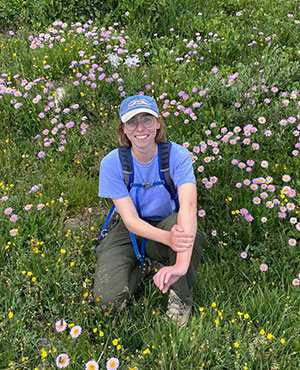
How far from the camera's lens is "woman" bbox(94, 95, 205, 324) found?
2.50 meters

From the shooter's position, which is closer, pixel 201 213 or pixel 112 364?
pixel 112 364

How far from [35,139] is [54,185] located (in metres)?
0.91

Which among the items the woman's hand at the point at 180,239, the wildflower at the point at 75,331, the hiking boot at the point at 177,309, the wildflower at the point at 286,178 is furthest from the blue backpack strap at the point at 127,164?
the wildflower at the point at 286,178

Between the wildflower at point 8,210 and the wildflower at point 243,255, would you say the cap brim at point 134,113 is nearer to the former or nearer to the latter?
the wildflower at point 243,255

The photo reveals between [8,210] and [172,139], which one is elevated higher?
[172,139]

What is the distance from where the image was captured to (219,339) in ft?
7.93

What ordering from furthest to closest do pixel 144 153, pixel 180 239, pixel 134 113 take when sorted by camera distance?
pixel 144 153 < pixel 134 113 < pixel 180 239

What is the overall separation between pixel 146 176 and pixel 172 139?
4.53 feet

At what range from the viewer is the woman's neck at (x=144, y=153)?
2.65 meters

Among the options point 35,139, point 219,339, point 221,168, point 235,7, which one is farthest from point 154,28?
point 219,339

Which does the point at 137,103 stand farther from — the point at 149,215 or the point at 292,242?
the point at 292,242

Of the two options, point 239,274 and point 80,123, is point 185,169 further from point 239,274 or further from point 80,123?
point 80,123

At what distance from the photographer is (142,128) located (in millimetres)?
2549

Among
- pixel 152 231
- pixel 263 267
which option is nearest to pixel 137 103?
pixel 152 231
